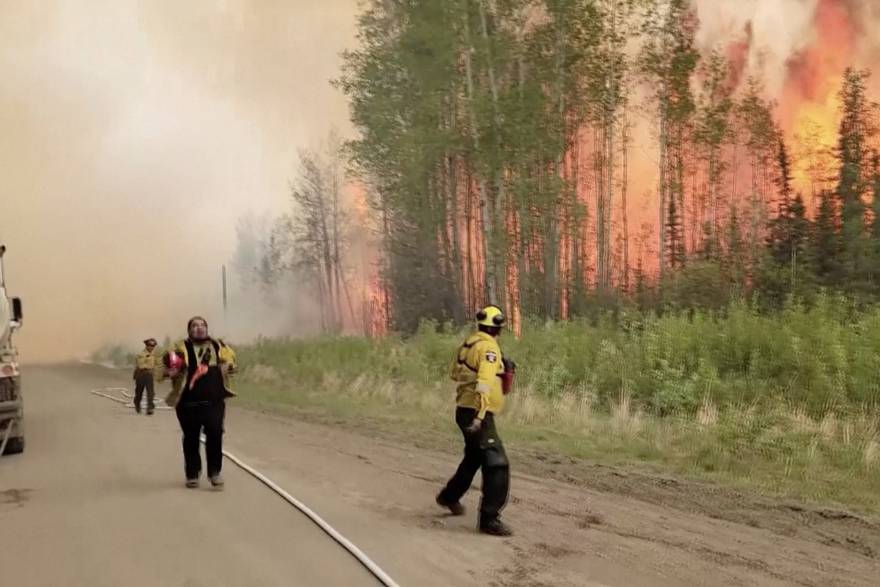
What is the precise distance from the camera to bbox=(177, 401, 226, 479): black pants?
8.83 meters

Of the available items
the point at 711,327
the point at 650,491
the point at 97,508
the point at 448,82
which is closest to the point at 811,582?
the point at 650,491

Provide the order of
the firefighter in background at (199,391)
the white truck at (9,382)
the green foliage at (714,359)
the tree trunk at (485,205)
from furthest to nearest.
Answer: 1. the tree trunk at (485,205)
2. the white truck at (9,382)
3. the green foliage at (714,359)
4. the firefighter in background at (199,391)

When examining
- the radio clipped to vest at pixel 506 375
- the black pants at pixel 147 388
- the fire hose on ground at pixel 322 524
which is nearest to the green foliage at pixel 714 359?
the black pants at pixel 147 388

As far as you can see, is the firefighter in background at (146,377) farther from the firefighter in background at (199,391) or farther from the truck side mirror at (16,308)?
the firefighter in background at (199,391)

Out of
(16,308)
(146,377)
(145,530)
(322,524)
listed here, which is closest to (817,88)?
(146,377)

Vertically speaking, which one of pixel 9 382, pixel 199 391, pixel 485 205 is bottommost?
pixel 9 382

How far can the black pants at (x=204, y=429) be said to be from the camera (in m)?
8.83

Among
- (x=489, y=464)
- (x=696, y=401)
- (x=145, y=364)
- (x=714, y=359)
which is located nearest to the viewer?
(x=489, y=464)

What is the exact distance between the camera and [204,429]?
28.8ft

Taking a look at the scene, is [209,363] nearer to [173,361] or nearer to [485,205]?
[173,361]

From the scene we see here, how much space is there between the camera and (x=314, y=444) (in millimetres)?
12609

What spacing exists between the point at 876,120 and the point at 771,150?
6161 millimetres

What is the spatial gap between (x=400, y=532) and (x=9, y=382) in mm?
8951

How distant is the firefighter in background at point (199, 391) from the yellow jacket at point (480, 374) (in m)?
3.23
